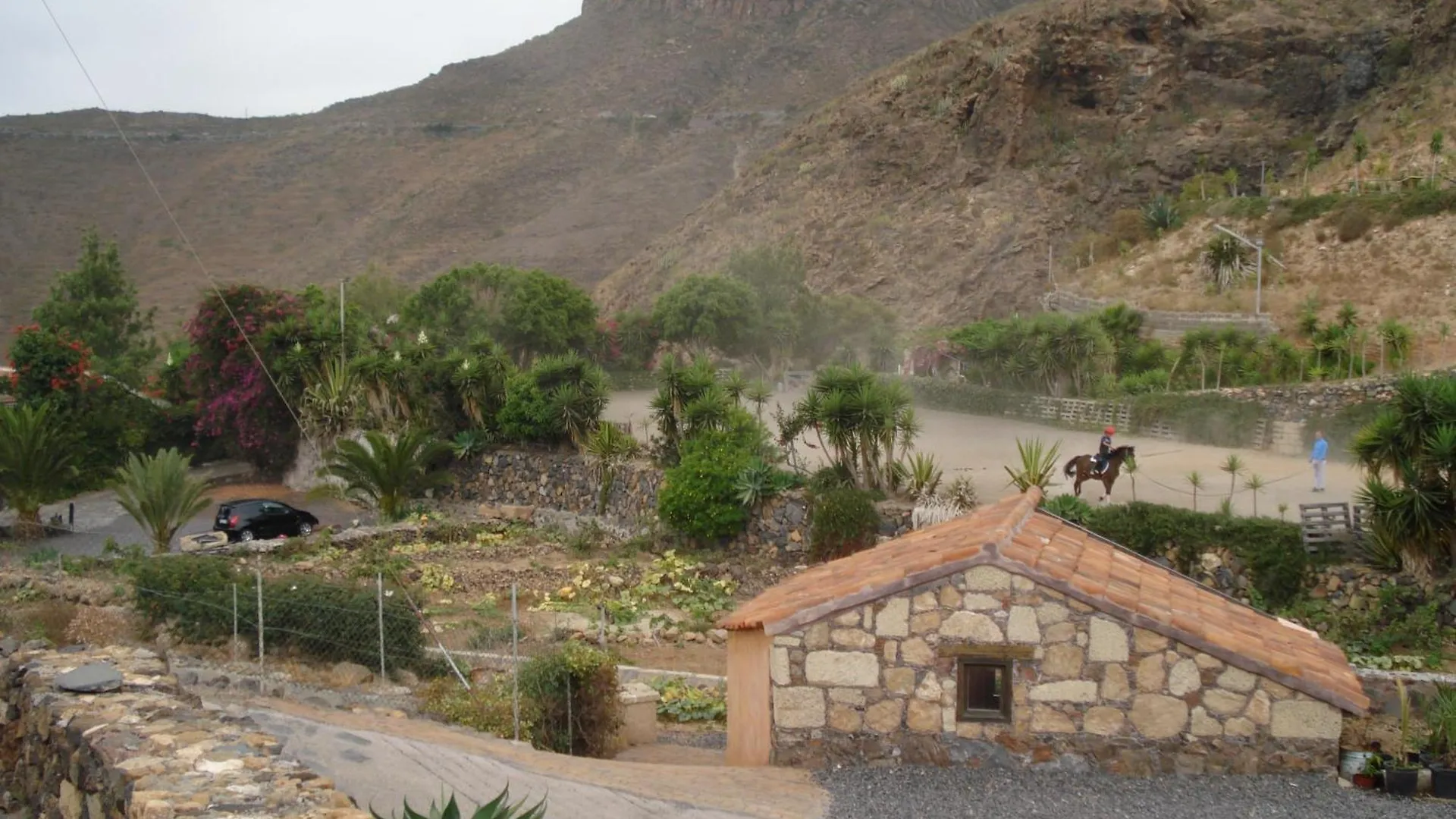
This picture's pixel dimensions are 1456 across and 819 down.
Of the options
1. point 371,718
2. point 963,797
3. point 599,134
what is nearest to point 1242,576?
point 963,797

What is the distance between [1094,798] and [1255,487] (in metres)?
12.4

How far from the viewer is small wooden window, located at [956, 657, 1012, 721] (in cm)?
955

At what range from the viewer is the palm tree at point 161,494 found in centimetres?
2478

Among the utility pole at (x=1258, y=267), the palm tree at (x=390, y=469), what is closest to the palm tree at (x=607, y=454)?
the palm tree at (x=390, y=469)

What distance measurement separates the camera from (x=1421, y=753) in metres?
9.16

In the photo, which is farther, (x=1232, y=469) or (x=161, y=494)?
(x=161, y=494)

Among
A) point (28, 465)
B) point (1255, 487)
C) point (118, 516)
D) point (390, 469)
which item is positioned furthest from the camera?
point (118, 516)

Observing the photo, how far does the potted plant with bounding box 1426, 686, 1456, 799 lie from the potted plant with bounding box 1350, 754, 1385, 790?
1.07 feet

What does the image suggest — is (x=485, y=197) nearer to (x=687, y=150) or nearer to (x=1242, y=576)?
(x=687, y=150)

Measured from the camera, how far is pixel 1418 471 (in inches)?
654

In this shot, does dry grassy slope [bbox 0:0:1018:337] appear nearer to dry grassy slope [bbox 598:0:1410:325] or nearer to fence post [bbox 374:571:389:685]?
dry grassy slope [bbox 598:0:1410:325]

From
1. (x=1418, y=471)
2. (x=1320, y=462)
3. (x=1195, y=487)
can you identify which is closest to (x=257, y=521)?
(x=1195, y=487)

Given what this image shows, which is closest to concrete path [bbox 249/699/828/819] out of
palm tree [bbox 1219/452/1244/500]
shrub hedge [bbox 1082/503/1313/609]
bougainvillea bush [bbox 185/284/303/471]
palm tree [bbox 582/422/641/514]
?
shrub hedge [bbox 1082/503/1313/609]

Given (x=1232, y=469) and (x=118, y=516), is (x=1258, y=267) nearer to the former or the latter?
(x=1232, y=469)
